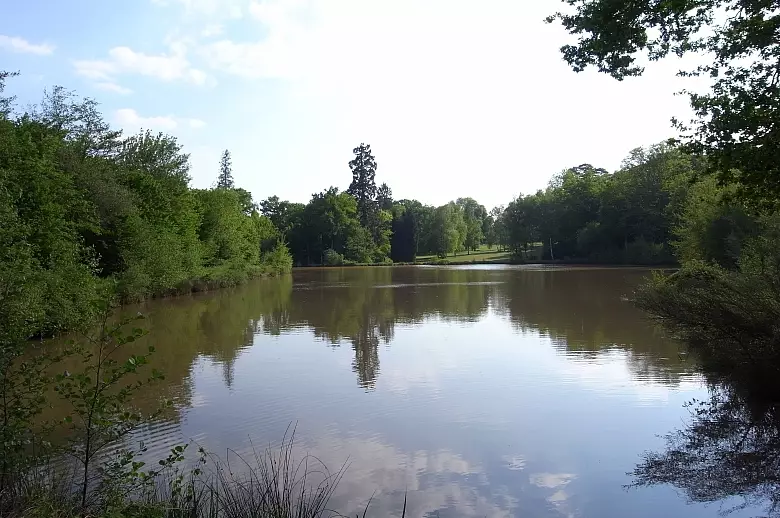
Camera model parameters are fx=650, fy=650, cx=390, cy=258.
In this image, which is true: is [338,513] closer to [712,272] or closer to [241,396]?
[241,396]

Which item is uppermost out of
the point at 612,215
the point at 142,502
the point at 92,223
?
the point at 612,215

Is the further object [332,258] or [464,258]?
[464,258]

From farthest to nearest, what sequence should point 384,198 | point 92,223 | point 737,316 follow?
point 384,198 < point 92,223 < point 737,316

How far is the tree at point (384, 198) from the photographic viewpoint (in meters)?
93.4

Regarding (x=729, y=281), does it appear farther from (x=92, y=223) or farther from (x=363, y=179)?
(x=363, y=179)

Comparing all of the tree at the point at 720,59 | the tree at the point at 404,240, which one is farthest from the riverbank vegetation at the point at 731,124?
the tree at the point at 404,240

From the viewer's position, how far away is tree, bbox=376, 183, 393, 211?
307 ft

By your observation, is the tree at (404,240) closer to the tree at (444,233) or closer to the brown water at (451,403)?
the tree at (444,233)

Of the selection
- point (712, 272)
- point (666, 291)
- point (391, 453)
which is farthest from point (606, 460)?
point (712, 272)

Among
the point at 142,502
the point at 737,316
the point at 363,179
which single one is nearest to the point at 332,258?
the point at 363,179

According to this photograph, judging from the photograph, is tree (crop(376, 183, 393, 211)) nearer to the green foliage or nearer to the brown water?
the green foliage

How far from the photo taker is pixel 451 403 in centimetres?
997

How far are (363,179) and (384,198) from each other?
1338 centimetres

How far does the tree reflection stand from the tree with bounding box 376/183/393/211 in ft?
276
